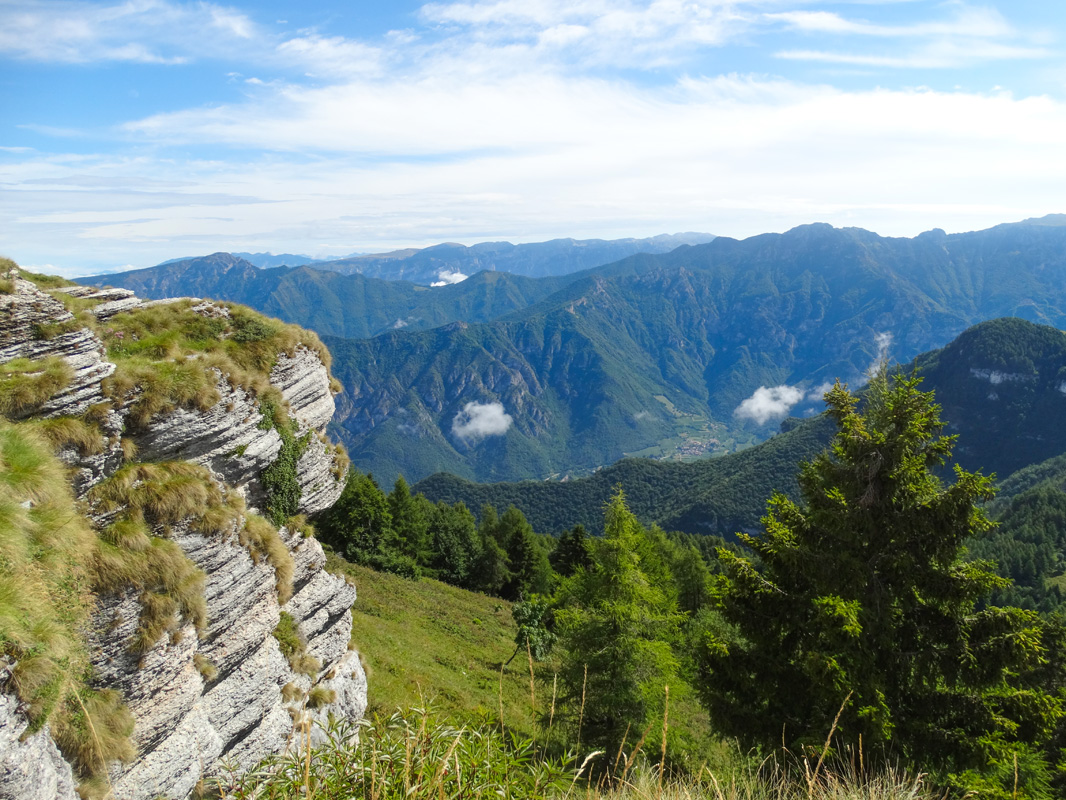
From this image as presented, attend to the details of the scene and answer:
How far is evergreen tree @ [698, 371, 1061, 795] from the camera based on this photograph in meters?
10.3

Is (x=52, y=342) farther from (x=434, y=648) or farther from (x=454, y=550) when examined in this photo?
(x=454, y=550)

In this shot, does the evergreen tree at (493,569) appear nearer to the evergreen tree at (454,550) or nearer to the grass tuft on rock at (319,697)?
the evergreen tree at (454,550)

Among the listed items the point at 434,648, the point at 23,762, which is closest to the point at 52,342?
the point at 23,762

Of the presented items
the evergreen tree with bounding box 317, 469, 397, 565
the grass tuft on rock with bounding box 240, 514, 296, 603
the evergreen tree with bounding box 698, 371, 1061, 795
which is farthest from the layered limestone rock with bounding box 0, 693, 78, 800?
the evergreen tree with bounding box 317, 469, 397, 565

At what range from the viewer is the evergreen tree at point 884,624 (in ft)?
33.9

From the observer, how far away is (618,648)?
17.9 m

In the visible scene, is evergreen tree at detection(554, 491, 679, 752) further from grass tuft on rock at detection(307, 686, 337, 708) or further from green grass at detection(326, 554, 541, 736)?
grass tuft on rock at detection(307, 686, 337, 708)

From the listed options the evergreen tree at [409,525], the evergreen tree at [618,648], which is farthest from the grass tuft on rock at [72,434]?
the evergreen tree at [409,525]

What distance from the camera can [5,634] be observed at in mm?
7988

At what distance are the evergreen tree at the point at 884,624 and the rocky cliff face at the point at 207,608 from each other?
9617 millimetres

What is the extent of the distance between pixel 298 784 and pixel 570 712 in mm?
17091

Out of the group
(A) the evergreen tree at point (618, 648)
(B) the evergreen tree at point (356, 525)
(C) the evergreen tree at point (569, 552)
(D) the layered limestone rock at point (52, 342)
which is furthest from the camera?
(C) the evergreen tree at point (569, 552)

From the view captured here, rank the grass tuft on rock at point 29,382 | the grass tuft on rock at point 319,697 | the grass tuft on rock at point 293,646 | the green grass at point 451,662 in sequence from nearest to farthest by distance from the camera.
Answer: the grass tuft on rock at point 29,382 < the grass tuft on rock at point 293,646 < the grass tuft on rock at point 319,697 < the green grass at point 451,662

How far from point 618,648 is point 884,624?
8.79 metres
